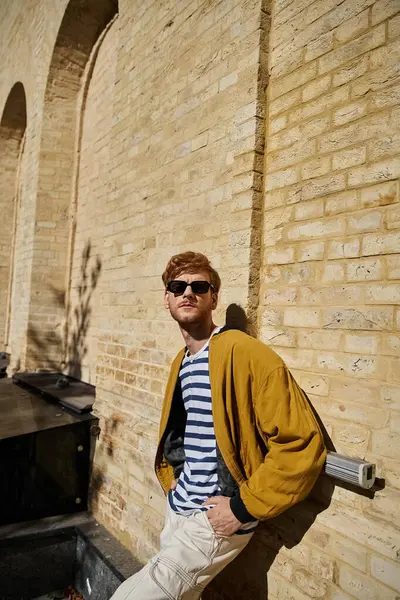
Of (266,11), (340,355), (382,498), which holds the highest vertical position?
(266,11)

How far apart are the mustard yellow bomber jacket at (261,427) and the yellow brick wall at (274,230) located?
0.39m

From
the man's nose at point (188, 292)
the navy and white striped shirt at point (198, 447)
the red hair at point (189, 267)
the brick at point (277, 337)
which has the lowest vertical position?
the navy and white striped shirt at point (198, 447)

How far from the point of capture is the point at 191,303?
8.55 ft

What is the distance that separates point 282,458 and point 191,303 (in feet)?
3.09

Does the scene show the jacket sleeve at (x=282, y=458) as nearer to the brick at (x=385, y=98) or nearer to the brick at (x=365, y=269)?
the brick at (x=365, y=269)

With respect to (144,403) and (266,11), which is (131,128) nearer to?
(266,11)

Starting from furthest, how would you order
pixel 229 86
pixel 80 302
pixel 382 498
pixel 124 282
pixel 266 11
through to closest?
1. pixel 80 302
2. pixel 124 282
3. pixel 229 86
4. pixel 266 11
5. pixel 382 498

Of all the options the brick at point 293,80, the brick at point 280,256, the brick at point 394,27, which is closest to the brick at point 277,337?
the brick at point 280,256

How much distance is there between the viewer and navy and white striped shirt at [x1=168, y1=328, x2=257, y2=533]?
2.48 m

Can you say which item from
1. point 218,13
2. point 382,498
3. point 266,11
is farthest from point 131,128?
point 382,498

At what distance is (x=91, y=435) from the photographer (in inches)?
189

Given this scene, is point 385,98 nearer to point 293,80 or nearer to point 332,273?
point 293,80

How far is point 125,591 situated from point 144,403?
1.84m

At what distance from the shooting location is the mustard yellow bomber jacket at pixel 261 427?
84.5 inches
